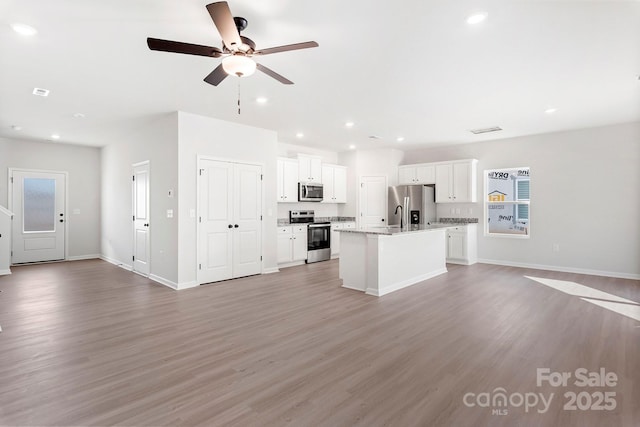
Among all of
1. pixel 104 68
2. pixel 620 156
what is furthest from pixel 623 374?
pixel 104 68

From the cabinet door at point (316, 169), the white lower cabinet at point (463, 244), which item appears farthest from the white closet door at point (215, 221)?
the white lower cabinet at point (463, 244)

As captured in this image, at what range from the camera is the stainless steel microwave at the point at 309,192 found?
24.6 feet

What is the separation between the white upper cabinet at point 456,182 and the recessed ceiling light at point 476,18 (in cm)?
504

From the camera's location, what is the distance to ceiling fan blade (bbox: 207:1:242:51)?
80.2 inches

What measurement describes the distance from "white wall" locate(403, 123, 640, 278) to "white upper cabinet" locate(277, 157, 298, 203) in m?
4.33

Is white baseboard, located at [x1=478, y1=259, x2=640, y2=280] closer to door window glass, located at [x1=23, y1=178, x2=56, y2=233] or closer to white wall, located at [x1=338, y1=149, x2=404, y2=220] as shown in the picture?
white wall, located at [x1=338, y1=149, x2=404, y2=220]

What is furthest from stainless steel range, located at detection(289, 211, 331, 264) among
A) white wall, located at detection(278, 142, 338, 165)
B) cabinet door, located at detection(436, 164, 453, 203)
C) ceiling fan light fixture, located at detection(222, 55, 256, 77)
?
ceiling fan light fixture, located at detection(222, 55, 256, 77)

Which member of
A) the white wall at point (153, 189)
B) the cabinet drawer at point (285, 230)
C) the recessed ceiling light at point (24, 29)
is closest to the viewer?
the recessed ceiling light at point (24, 29)

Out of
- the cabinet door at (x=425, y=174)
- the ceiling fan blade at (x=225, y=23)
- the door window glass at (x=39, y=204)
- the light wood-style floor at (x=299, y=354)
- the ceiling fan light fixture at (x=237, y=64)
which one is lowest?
the light wood-style floor at (x=299, y=354)

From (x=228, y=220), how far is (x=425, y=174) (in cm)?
482

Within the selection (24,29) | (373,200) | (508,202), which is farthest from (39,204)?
(508,202)

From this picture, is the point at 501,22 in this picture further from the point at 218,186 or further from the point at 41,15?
the point at 218,186

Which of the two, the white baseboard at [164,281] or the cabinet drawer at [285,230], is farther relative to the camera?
the cabinet drawer at [285,230]

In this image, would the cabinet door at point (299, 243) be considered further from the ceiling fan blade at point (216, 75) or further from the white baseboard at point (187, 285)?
the ceiling fan blade at point (216, 75)
